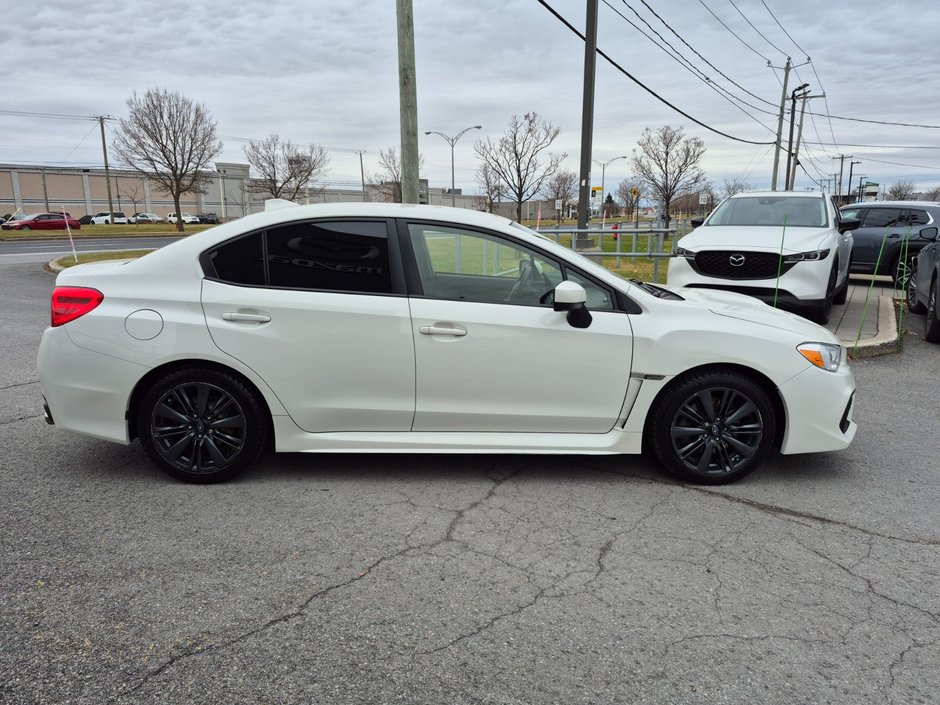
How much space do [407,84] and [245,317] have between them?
6077 millimetres

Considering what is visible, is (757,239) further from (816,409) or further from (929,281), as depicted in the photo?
(816,409)

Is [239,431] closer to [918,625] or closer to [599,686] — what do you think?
[599,686]

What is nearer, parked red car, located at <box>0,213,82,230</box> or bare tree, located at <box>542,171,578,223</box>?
parked red car, located at <box>0,213,82,230</box>

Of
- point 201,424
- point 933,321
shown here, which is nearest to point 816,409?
point 201,424

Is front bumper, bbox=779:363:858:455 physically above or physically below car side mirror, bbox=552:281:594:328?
below

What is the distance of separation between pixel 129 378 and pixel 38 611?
144 cm

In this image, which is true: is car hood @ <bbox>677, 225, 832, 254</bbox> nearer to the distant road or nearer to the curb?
the curb

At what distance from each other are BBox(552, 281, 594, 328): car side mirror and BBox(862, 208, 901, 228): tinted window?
40.4 ft

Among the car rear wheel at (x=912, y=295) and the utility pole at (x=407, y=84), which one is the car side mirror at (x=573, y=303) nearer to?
the utility pole at (x=407, y=84)

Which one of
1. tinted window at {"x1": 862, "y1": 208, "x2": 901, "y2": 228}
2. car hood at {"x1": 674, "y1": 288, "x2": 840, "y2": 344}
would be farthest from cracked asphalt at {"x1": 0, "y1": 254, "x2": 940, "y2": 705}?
tinted window at {"x1": 862, "y1": 208, "x2": 901, "y2": 228}

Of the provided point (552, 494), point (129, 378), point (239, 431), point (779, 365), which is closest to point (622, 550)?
point (552, 494)

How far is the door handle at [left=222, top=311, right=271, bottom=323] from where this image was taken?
3713 mm

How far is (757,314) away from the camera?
4.11 m

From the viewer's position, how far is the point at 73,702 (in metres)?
2.12
